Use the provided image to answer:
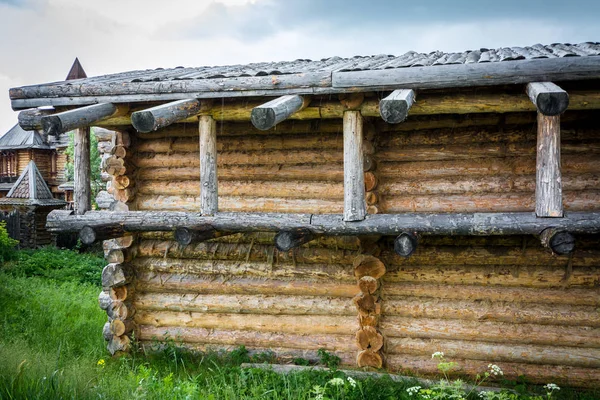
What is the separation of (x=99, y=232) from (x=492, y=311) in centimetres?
516

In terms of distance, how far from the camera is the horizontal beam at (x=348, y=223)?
5.70 meters

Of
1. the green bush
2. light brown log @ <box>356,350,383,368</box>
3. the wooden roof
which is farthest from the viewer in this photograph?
the green bush

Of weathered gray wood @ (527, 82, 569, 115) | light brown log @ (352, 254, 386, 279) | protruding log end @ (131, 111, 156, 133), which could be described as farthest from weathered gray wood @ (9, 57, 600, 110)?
light brown log @ (352, 254, 386, 279)

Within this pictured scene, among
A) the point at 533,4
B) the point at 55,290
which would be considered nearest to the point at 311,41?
the point at 533,4

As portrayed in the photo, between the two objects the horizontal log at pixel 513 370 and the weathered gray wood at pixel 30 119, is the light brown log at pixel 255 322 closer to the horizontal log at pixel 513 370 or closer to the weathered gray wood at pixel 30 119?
the horizontal log at pixel 513 370

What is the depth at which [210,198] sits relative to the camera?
6.90m

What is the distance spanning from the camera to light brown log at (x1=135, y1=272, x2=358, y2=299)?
25.7 feet

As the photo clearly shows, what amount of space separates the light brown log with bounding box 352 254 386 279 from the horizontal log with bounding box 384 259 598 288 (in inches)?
10.6

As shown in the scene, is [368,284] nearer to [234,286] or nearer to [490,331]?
[490,331]

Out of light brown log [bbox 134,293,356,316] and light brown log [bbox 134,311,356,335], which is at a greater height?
light brown log [bbox 134,293,356,316]

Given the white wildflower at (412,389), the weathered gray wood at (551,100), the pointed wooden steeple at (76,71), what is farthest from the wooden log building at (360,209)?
the pointed wooden steeple at (76,71)

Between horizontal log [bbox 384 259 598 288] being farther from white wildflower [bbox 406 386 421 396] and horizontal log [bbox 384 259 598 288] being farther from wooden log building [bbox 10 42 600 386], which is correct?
white wildflower [bbox 406 386 421 396]

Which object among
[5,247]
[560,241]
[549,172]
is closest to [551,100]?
[549,172]

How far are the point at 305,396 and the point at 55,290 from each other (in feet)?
31.7
